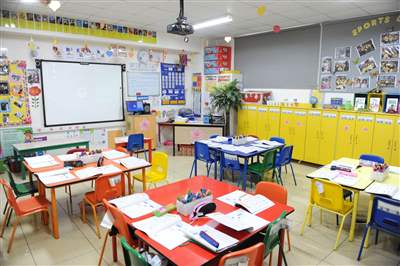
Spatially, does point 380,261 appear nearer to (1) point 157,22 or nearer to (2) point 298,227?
(2) point 298,227

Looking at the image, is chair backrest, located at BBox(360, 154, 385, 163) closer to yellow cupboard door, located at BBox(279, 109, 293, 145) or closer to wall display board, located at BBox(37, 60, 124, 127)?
yellow cupboard door, located at BBox(279, 109, 293, 145)

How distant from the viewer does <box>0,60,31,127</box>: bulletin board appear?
539cm

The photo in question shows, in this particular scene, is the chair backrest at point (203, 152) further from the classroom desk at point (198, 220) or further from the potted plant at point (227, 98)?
the potted plant at point (227, 98)

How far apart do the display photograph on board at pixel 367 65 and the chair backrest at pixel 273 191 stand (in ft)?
14.0

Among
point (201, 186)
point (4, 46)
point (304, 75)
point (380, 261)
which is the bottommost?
point (380, 261)

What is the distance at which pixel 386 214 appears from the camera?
2730mm

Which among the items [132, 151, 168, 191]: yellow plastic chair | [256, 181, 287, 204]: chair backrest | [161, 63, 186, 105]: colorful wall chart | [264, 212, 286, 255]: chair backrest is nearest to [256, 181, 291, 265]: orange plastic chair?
[256, 181, 287, 204]: chair backrest

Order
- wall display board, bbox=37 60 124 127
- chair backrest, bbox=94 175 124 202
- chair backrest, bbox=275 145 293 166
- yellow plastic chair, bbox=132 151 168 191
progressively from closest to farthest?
chair backrest, bbox=94 175 124 202 < yellow plastic chair, bbox=132 151 168 191 < chair backrest, bbox=275 145 293 166 < wall display board, bbox=37 60 124 127

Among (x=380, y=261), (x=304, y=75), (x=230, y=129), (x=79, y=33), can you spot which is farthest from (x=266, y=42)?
(x=380, y=261)

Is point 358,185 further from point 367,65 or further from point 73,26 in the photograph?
point 73,26

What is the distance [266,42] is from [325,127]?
277cm

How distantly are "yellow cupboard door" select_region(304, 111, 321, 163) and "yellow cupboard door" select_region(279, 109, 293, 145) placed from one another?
0.41 meters

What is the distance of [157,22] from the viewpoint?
6.13 meters

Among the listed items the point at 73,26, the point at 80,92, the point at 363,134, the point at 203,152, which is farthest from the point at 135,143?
the point at 363,134
